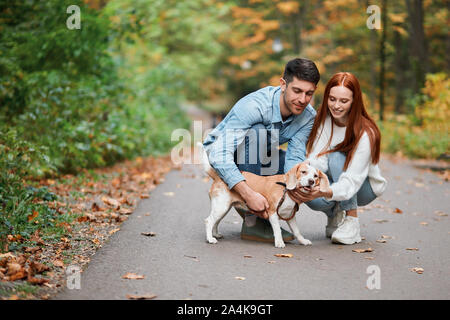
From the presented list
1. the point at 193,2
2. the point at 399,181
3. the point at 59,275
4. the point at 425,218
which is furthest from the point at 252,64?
the point at 59,275

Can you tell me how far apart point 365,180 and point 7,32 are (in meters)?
6.25

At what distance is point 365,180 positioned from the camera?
5312 millimetres

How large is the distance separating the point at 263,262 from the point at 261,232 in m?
0.87

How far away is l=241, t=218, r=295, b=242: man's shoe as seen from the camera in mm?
5172

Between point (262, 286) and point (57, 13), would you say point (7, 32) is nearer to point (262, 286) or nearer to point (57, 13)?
point (57, 13)

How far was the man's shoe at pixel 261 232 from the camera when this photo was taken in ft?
17.0

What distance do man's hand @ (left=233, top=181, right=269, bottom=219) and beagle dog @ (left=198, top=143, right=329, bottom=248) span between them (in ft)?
0.23

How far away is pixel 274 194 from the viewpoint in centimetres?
475

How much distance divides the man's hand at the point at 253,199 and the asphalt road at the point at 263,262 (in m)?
0.38

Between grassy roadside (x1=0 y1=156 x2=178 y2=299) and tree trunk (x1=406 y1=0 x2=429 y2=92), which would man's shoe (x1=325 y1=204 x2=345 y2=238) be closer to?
grassy roadside (x1=0 y1=156 x2=178 y2=299)

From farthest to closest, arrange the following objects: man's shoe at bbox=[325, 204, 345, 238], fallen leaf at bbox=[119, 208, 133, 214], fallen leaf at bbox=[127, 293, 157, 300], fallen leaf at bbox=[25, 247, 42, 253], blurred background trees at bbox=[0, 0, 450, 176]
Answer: blurred background trees at bbox=[0, 0, 450, 176] < fallen leaf at bbox=[119, 208, 133, 214] < man's shoe at bbox=[325, 204, 345, 238] < fallen leaf at bbox=[25, 247, 42, 253] < fallen leaf at bbox=[127, 293, 157, 300]
